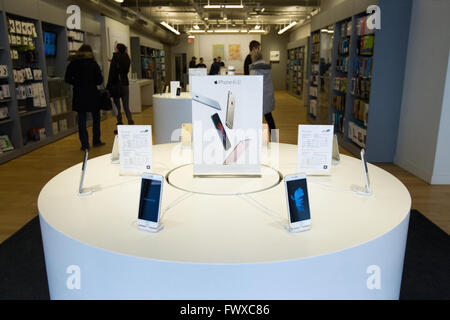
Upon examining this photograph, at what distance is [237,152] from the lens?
1774 millimetres

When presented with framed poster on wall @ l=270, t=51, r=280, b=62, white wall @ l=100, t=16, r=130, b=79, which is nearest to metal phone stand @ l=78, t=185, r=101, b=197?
white wall @ l=100, t=16, r=130, b=79

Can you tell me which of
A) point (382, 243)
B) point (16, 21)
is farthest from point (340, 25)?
point (382, 243)

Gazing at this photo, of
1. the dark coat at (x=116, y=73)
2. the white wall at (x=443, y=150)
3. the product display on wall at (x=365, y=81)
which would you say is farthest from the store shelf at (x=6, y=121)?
the white wall at (x=443, y=150)

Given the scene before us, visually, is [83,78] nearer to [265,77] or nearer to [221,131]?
[265,77]

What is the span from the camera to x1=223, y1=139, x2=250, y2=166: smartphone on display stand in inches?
69.1

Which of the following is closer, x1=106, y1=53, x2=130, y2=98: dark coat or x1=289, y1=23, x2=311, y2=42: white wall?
x1=106, y1=53, x2=130, y2=98: dark coat

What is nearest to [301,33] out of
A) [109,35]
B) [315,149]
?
[109,35]

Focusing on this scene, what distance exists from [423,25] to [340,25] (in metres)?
2.64

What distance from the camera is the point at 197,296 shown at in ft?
3.58

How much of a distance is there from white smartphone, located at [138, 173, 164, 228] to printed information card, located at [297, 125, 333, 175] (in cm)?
83

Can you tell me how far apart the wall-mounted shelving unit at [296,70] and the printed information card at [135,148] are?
45.4 feet

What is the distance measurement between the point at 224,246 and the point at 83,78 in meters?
5.37

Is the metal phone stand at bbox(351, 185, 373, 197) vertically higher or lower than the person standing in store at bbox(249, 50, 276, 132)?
lower

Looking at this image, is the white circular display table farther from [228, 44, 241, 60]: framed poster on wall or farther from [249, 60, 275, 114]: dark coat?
[228, 44, 241, 60]: framed poster on wall
